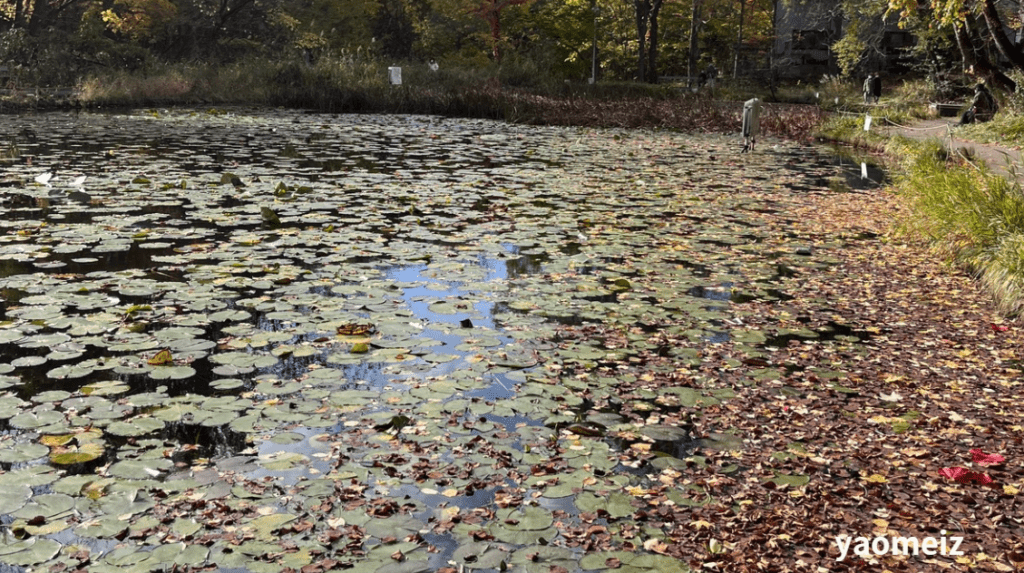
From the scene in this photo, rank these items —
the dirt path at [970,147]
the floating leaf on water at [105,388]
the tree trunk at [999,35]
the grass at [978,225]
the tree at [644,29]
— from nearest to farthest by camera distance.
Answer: the floating leaf on water at [105,388]
the grass at [978,225]
the dirt path at [970,147]
the tree trunk at [999,35]
the tree at [644,29]

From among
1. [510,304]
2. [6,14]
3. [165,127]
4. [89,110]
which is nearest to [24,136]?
[165,127]

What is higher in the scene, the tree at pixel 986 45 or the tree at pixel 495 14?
the tree at pixel 495 14

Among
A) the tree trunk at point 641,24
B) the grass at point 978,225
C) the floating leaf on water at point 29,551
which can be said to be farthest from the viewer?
the tree trunk at point 641,24

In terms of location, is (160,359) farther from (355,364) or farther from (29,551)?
(29,551)

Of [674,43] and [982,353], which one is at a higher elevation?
[674,43]

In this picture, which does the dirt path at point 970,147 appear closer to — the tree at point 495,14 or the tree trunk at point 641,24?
the tree trunk at point 641,24

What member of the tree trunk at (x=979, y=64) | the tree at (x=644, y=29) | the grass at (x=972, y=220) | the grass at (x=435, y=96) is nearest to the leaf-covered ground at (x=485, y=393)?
the grass at (x=972, y=220)

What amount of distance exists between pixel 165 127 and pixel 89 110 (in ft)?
21.9

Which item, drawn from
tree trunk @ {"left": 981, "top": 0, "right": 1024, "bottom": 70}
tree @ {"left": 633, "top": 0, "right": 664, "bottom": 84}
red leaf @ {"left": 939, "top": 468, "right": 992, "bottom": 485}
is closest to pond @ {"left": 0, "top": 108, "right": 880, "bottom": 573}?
red leaf @ {"left": 939, "top": 468, "right": 992, "bottom": 485}

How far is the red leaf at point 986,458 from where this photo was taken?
12.8 feet

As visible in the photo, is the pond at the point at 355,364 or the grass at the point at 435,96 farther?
the grass at the point at 435,96

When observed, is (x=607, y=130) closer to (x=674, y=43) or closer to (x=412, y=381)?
(x=412, y=381)

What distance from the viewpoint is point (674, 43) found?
1746 inches

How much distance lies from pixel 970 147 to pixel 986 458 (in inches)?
434
